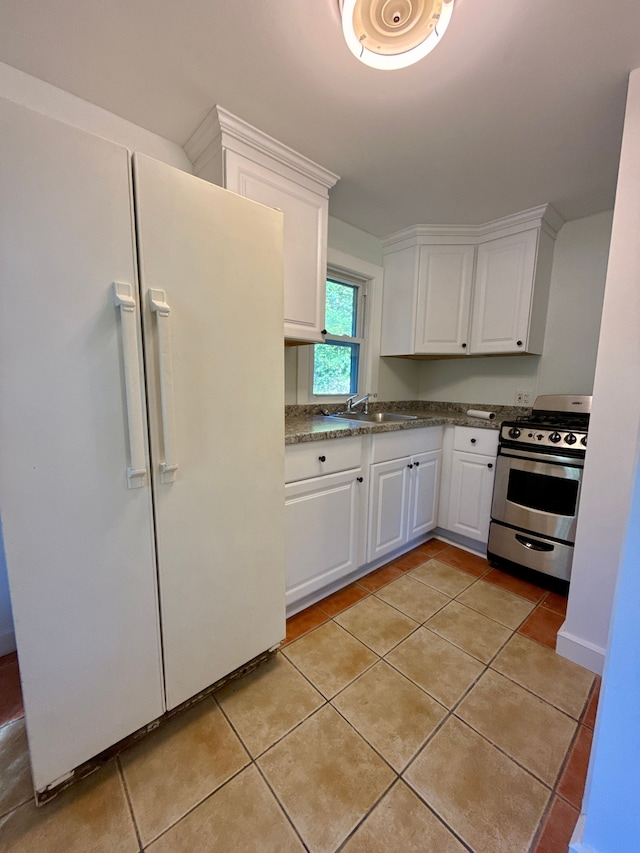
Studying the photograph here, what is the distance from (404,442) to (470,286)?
4.40 ft

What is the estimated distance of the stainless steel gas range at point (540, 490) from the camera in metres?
1.82

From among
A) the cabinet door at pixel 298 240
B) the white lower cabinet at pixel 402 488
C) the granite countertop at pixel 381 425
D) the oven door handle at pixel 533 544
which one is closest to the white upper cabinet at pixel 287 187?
the cabinet door at pixel 298 240

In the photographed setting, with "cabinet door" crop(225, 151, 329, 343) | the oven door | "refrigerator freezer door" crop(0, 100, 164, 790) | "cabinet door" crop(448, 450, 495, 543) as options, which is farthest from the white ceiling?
"cabinet door" crop(448, 450, 495, 543)

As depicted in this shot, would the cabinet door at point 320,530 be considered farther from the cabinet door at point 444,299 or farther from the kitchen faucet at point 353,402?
the cabinet door at point 444,299

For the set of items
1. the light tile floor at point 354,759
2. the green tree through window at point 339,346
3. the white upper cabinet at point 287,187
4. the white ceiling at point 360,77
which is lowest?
the light tile floor at point 354,759

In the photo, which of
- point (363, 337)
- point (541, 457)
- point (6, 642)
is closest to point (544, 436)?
point (541, 457)

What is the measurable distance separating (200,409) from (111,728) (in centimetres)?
97

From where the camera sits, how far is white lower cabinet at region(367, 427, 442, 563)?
6.45ft

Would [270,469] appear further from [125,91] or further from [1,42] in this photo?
[1,42]

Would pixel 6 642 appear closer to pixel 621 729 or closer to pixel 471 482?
pixel 621 729

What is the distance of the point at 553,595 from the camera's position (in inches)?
75.3

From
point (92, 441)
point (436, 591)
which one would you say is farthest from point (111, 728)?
point (436, 591)

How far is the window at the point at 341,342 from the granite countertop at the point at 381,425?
205 millimetres

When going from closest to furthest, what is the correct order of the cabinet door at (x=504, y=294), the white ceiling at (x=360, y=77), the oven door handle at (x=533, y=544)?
1. the white ceiling at (x=360, y=77)
2. the oven door handle at (x=533, y=544)
3. the cabinet door at (x=504, y=294)
